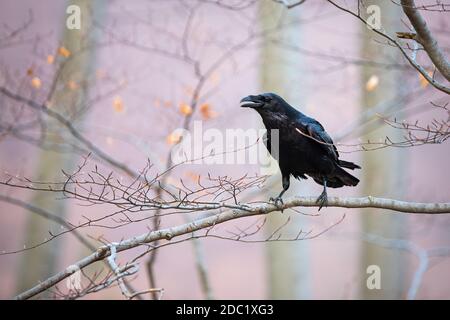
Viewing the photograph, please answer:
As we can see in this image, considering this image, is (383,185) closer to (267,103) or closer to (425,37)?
(267,103)

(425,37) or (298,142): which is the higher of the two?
(425,37)

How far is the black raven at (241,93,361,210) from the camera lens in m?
4.44

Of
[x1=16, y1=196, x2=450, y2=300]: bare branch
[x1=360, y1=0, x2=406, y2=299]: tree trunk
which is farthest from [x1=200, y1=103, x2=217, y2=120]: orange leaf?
[x1=16, y1=196, x2=450, y2=300]: bare branch

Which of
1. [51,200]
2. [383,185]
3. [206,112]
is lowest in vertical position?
[51,200]

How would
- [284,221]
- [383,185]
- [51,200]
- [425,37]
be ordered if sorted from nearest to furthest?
[425,37] < [284,221] < [383,185] < [51,200]

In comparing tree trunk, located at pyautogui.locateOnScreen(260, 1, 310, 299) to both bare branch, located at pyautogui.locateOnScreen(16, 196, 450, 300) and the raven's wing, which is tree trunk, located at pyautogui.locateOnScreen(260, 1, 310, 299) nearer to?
the raven's wing

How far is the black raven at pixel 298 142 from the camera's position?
4.44 meters

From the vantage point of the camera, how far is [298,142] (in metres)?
4.43

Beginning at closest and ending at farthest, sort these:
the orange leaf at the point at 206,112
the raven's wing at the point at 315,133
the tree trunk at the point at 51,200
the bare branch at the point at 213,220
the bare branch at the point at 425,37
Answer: the bare branch at the point at 425,37, the bare branch at the point at 213,220, the raven's wing at the point at 315,133, the orange leaf at the point at 206,112, the tree trunk at the point at 51,200

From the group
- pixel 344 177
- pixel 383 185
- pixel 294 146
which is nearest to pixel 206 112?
pixel 294 146

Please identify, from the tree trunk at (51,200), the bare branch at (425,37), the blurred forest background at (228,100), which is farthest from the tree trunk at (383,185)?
the bare branch at (425,37)

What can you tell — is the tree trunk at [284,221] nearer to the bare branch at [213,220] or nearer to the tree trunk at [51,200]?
the tree trunk at [51,200]
